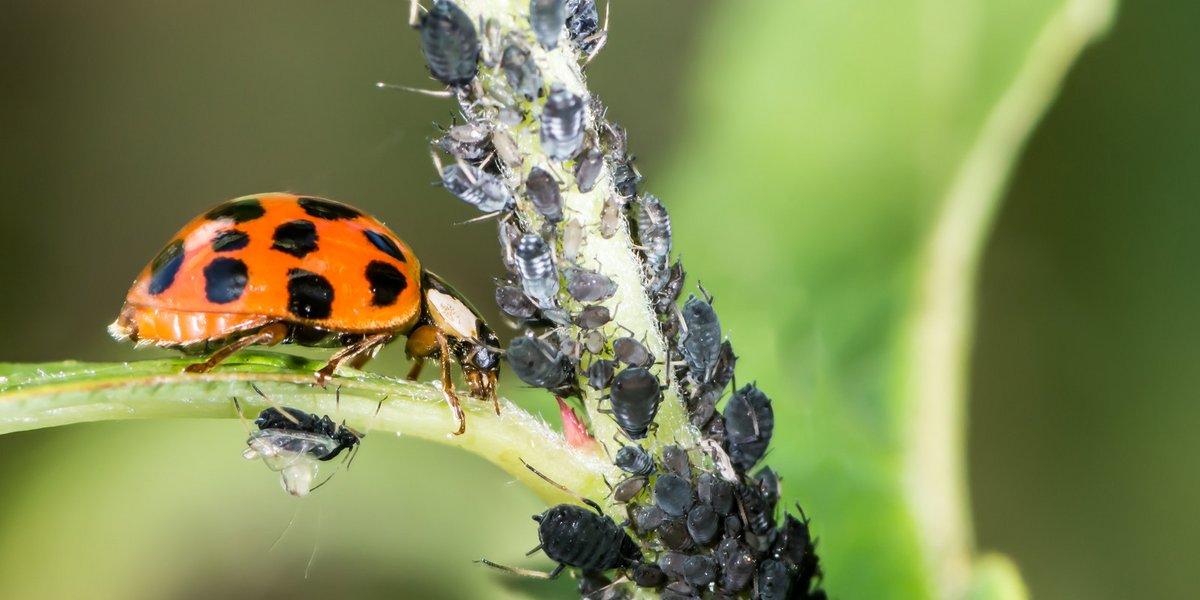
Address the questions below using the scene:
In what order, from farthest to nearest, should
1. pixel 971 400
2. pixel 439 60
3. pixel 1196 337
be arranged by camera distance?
pixel 971 400 < pixel 1196 337 < pixel 439 60

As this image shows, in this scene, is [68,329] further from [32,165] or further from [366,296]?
[366,296]

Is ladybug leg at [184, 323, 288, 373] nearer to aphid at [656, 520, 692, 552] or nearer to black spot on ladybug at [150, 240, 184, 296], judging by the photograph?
black spot on ladybug at [150, 240, 184, 296]

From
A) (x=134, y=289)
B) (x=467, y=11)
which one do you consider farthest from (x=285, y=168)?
(x=467, y=11)

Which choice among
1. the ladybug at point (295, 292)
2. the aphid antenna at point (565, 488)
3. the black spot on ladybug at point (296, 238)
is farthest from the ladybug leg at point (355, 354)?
the aphid antenna at point (565, 488)

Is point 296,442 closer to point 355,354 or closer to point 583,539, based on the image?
point 355,354

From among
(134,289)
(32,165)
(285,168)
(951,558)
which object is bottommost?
(134,289)

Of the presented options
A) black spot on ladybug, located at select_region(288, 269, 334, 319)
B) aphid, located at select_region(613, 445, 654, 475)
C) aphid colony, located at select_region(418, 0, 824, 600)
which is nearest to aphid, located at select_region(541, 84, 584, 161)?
aphid colony, located at select_region(418, 0, 824, 600)

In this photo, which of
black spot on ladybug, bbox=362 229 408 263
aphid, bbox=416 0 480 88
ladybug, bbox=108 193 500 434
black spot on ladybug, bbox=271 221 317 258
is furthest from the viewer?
black spot on ladybug, bbox=362 229 408 263
